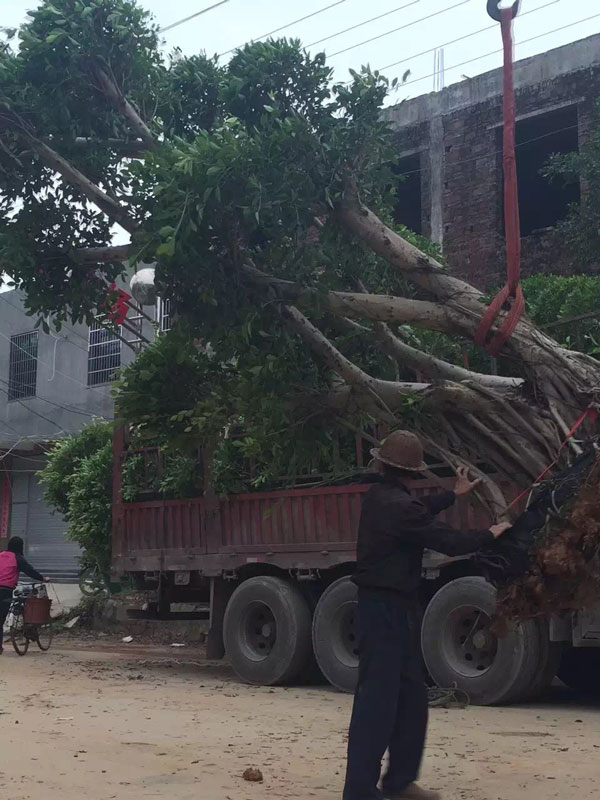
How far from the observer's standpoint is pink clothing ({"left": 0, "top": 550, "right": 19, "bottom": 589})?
13750mm

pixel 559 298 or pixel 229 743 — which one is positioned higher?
pixel 559 298

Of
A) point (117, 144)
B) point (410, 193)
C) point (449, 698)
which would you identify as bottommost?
point (449, 698)

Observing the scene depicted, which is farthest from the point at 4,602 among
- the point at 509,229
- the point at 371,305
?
the point at 509,229

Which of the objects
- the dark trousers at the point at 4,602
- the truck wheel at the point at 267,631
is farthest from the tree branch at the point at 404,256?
the dark trousers at the point at 4,602

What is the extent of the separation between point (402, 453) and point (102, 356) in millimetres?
19585

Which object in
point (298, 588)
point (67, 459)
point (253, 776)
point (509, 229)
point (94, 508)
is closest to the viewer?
point (253, 776)

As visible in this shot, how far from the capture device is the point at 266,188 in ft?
24.6

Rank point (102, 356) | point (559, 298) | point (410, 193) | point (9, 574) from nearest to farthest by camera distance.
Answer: point (559, 298), point (9, 574), point (410, 193), point (102, 356)

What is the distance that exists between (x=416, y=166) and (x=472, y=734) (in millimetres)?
12951

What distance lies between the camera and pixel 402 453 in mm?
5152

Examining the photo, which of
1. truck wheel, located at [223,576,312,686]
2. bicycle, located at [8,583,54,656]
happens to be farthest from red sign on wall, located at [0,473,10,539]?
truck wheel, located at [223,576,312,686]

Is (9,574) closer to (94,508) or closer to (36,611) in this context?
(36,611)

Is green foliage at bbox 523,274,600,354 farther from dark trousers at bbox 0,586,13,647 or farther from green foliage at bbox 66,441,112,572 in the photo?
dark trousers at bbox 0,586,13,647

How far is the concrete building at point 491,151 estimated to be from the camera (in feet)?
54.6
